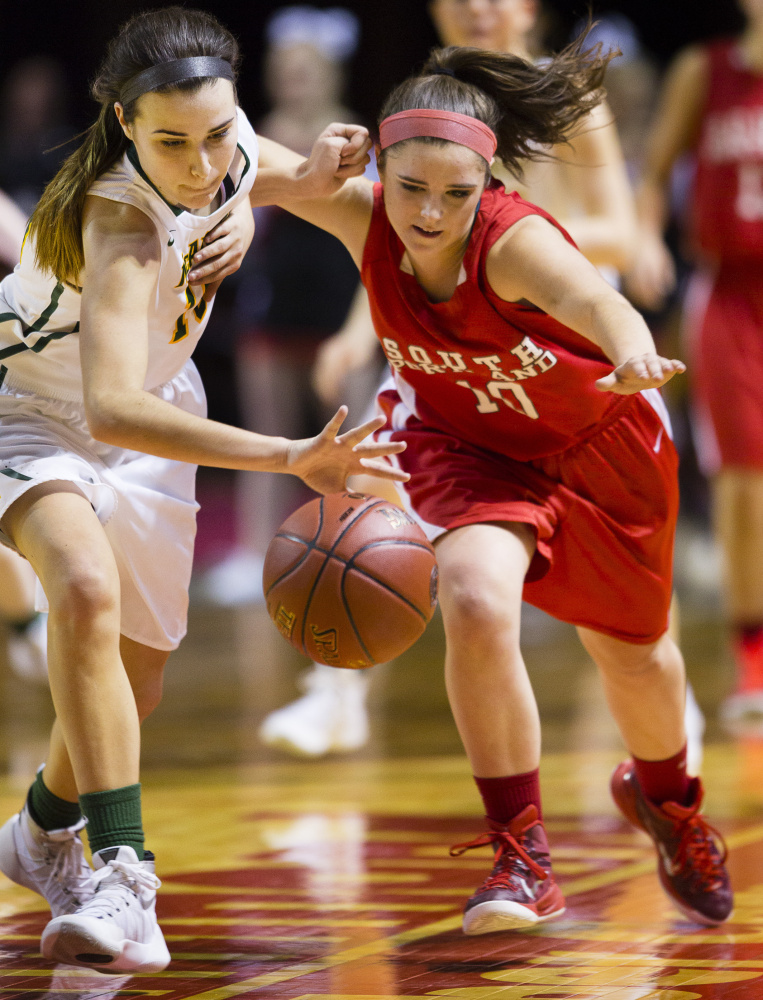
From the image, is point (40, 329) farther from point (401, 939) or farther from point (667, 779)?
point (667, 779)

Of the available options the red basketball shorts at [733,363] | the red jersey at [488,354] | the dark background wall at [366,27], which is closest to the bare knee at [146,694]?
the red jersey at [488,354]

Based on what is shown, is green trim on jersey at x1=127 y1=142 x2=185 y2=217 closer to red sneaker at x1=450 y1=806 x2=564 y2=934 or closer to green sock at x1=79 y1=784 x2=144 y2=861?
green sock at x1=79 y1=784 x2=144 y2=861

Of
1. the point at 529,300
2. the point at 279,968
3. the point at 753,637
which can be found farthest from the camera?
the point at 753,637

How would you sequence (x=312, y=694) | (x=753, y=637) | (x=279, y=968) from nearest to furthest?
(x=279, y=968), (x=312, y=694), (x=753, y=637)

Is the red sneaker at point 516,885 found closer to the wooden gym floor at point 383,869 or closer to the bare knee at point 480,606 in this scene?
the wooden gym floor at point 383,869

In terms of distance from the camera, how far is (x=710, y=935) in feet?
8.28

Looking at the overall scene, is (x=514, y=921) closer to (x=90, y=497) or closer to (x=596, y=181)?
(x=90, y=497)

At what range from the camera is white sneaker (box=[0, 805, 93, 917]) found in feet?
8.47

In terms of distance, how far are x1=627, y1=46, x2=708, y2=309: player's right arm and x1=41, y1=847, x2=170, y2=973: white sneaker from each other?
9.95 ft

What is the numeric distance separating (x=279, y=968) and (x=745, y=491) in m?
2.95

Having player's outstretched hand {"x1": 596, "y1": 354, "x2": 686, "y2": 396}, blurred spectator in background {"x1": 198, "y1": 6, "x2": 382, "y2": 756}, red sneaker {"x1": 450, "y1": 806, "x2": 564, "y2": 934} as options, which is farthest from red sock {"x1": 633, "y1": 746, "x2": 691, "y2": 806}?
blurred spectator in background {"x1": 198, "y1": 6, "x2": 382, "y2": 756}

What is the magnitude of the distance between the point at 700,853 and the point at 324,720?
163cm

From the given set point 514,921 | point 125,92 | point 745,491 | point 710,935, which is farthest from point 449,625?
point 745,491

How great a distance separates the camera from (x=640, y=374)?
7.03 ft
